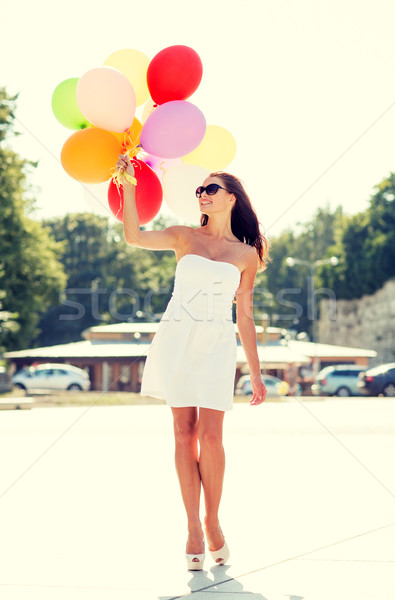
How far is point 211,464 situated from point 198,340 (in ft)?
2.07

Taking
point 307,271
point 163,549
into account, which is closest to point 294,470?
point 163,549

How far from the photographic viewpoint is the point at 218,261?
415cm

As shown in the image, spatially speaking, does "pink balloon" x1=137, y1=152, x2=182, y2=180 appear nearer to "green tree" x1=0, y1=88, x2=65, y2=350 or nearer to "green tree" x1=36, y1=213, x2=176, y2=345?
"green tree" x1=0, y1=88, x2=65, y2=350

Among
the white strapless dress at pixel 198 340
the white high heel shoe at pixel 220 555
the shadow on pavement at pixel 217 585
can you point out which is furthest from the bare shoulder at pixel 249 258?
the shadow on pavement at pixel 217 585

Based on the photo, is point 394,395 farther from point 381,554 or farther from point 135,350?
point 381,554

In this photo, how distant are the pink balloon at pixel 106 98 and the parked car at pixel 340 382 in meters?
34.4

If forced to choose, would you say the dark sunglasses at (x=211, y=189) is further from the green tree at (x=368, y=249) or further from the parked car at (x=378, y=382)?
the green tree at (x=368, y=249)

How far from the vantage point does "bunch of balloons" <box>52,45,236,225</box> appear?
15.9 feet

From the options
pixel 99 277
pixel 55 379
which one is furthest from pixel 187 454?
pixel 99 277

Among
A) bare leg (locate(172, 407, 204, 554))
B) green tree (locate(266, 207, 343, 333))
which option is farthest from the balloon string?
green tree (locate(266, 207, 343, 333))

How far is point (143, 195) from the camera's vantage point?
487cm

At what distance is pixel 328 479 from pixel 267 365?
118 ft

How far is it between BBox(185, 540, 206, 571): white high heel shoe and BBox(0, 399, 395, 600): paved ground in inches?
2.6

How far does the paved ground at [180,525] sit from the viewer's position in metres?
3.59
